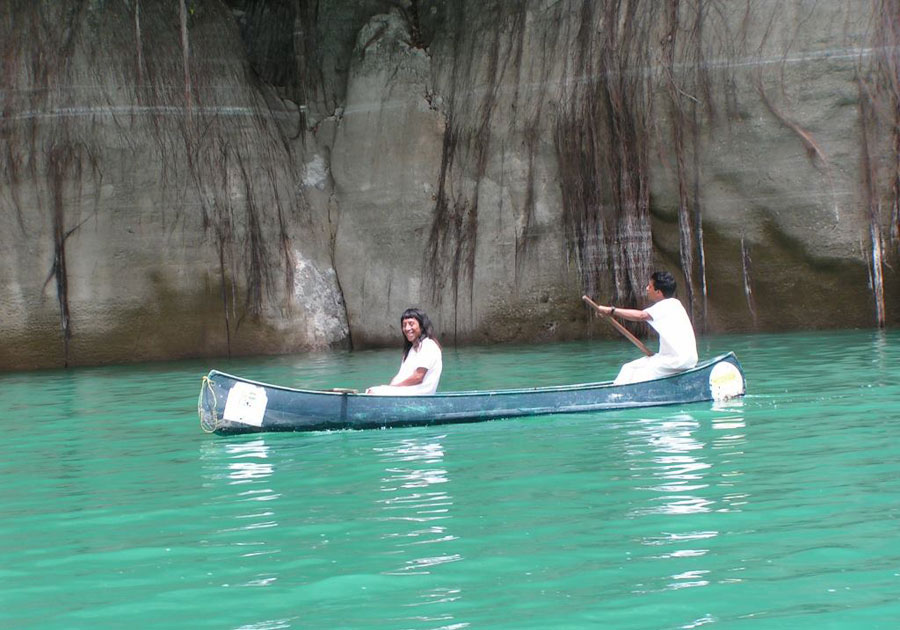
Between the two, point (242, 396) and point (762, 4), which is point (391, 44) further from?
point (242, 396)

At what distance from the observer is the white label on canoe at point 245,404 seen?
1039 cm

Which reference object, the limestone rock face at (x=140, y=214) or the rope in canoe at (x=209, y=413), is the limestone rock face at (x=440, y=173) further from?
the rope in canoe at (x=209, y=413)

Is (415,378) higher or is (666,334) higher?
(666,334)

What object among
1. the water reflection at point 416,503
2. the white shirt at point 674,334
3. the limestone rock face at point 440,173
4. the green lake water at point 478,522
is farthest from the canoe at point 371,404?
the limestone rock face at point 440,173

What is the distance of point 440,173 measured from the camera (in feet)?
69.8

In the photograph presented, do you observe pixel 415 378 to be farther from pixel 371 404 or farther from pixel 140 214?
pixel 140 214

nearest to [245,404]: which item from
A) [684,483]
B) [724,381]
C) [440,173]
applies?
[724,381]

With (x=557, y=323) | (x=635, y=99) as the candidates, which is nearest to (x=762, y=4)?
(x=635, y=99)

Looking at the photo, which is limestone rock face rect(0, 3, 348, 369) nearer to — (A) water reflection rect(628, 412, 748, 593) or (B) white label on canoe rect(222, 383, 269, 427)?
(B) white label on canoe rect(222, 383, 269, 427)

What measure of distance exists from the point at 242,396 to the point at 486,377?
4.96 meters

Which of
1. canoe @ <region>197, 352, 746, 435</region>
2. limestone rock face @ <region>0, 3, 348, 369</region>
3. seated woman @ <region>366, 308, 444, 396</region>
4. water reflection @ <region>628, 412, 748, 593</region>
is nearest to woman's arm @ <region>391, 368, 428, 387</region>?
seated woman @ <region>366, 308, 444, 396</region>

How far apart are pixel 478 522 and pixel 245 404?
4.30 m

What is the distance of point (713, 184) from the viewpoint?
19.5m

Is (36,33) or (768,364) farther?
(36,33)
